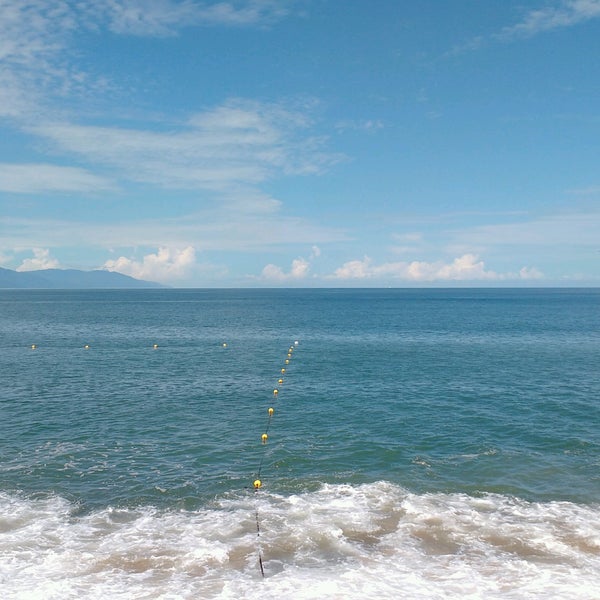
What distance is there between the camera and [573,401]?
58875 millimetres

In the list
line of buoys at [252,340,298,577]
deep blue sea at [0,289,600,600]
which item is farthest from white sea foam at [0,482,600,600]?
line of buoys at [252,340,298,577]

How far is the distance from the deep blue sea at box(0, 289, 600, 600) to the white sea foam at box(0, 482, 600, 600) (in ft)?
0.38

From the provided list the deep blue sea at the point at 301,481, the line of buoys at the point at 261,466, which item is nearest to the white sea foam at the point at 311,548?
the deep blue sea at the point at 301,481

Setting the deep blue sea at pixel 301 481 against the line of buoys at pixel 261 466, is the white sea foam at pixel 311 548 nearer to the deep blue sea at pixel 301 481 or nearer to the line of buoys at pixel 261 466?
the deep blue sea at pixel 301 481

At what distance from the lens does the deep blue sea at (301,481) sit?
26.3m

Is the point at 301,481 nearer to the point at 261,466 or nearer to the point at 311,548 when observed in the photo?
the point at 261,466

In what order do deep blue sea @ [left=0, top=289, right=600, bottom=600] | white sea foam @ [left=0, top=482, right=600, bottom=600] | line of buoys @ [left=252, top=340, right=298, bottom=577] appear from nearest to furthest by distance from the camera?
white sea foam @ [left=0, top=482, right=600, bottom=600] < deep blue sea @ [left=0, top=289, right=600, bottom=600] < line of buoys @ [left=252, top=340, right=298, bottom=577]

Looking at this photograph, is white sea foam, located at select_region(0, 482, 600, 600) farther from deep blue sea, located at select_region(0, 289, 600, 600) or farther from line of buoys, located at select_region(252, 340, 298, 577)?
line of buoys, located at select_region(252, 340, 298, 577)

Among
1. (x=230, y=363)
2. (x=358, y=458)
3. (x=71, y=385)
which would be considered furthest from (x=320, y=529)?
(x=230, y=363)

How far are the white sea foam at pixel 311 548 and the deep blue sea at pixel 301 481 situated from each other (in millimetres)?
115

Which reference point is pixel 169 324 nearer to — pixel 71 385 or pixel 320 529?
pixel 71 385

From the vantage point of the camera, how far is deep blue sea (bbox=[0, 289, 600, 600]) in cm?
2628

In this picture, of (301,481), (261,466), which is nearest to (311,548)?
(301,481)

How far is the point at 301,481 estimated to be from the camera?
125ft
